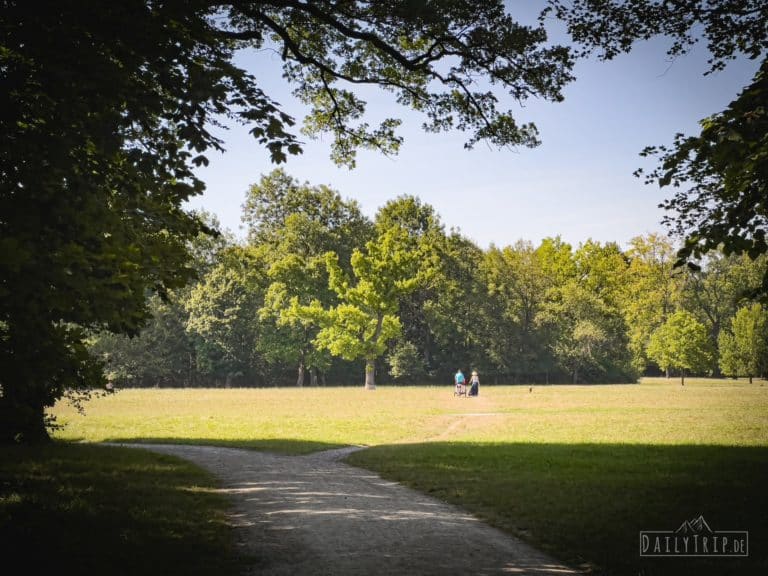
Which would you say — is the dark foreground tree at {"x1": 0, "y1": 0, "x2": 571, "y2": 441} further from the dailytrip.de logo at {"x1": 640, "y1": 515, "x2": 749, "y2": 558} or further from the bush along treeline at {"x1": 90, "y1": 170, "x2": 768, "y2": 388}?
the bush along treeline at {"x1": 90, "y1": 170, "x2": 768, "y2": 388}

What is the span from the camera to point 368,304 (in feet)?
176

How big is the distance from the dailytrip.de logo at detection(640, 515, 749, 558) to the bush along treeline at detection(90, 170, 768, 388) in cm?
4523

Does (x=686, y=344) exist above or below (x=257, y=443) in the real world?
above

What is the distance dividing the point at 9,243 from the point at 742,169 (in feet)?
30.9

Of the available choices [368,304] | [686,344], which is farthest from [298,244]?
[686,344]

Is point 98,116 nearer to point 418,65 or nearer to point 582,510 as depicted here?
point 418,65

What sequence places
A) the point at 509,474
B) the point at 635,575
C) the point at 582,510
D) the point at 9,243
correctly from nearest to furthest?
1. the point at 9,243
2. the point at 635,575
3. the point at 582,510
4. the point at 509,474

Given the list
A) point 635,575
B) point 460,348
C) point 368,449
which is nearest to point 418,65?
Answer: point 635,575

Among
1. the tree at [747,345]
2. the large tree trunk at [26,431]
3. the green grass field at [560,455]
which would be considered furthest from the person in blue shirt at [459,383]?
the tree at [747,345]

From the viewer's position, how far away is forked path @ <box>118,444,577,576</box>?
21.3 ft

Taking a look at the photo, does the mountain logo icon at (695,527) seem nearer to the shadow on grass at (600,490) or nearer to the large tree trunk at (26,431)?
the shadow on grass at (600,490)

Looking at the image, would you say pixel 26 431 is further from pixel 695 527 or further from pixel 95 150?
pixel 695 527

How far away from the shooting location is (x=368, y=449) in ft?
55.5

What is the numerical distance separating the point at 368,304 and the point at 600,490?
1691 inches
